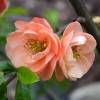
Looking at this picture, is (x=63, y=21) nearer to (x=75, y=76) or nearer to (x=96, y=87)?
(x=96, y=87)

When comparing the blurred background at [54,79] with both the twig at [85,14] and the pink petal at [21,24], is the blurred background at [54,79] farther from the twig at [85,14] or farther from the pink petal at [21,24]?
the pink petal at [21,24]

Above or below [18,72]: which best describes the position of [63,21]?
below

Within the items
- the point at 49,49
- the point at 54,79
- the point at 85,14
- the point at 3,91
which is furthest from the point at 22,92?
the point at 54,79

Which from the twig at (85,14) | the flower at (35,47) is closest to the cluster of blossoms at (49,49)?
the flower at (35,47)

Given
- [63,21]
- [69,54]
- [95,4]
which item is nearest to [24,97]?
[69,54]

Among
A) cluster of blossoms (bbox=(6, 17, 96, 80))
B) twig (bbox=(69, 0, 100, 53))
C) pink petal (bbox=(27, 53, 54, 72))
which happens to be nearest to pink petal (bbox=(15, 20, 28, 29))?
cluster of blossoms (bbox=(6, 17, 96, 80))
